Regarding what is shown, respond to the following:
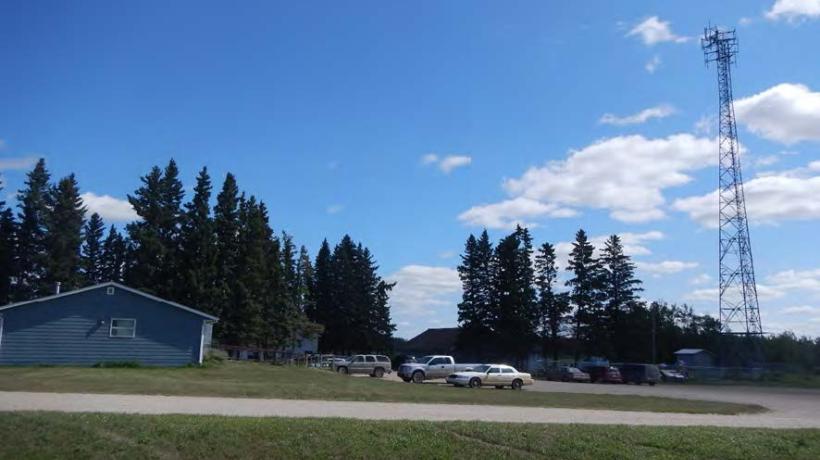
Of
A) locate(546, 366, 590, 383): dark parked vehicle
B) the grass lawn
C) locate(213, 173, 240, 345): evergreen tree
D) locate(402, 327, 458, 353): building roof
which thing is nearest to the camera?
the grass lawn

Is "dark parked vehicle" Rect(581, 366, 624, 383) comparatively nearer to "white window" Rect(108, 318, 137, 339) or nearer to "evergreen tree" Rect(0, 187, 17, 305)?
"white window" Rect(108, 318, 137, 339)

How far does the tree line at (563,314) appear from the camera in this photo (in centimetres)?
8381

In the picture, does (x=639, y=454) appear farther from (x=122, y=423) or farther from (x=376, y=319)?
(x=376, y=319)

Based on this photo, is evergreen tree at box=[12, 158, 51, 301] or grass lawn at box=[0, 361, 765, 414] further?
evergreen tree at box=[12, 158, 51, 301]

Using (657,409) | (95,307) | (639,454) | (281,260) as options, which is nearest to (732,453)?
(639,454)

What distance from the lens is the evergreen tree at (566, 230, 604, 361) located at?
84500 millimetres

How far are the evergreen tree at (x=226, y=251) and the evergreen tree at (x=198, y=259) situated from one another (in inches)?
29.4

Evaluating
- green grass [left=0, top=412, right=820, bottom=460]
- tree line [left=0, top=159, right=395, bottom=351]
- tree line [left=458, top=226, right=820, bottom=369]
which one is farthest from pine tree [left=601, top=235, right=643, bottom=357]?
green grass [left=0, top=412, right=820, bottom=460]

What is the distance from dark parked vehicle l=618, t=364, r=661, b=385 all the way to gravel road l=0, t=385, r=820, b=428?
115 ft

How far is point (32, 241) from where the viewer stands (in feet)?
218

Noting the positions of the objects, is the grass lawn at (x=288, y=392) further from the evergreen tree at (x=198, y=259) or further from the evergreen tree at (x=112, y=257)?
the evergreen tree at (x=112, y=257)

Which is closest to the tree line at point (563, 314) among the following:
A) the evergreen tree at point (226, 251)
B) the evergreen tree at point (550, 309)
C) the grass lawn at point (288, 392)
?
the evergreen tree at point (550, 309)

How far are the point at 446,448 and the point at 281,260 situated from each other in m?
68.0

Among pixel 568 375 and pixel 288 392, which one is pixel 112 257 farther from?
pixel 288 392
